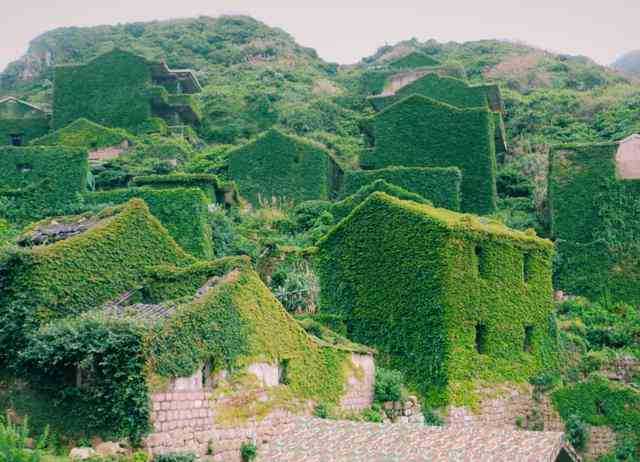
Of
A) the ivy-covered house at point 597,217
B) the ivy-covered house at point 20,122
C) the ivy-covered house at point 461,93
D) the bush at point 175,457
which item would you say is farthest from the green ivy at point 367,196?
the ivy-covered house at point 20,122

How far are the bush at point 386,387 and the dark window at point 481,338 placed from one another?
15.0ft

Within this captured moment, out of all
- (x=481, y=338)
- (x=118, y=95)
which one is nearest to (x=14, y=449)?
(x=481, y=338)

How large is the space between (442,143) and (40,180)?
787 inches

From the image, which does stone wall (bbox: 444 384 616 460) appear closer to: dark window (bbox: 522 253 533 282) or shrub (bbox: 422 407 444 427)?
shrub (bbox: 422 407 444 427)

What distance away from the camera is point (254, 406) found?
830 inches

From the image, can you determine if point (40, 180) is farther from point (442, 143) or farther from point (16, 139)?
point (442, 143)

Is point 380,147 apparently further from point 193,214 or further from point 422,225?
point 422,225

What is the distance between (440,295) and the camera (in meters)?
29.3

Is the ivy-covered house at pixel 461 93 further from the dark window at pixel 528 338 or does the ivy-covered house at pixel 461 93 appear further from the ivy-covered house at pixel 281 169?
the dark window at pixel 528 338

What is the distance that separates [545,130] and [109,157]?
28032 millimetres

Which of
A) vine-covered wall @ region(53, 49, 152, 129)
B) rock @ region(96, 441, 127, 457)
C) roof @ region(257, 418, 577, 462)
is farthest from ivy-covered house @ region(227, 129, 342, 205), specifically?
rock @ region(96, 441, 127, 457)

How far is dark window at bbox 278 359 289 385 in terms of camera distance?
2233 cm

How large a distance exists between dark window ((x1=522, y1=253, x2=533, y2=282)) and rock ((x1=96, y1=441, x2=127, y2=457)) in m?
18.3

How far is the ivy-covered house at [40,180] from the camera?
42.0m
